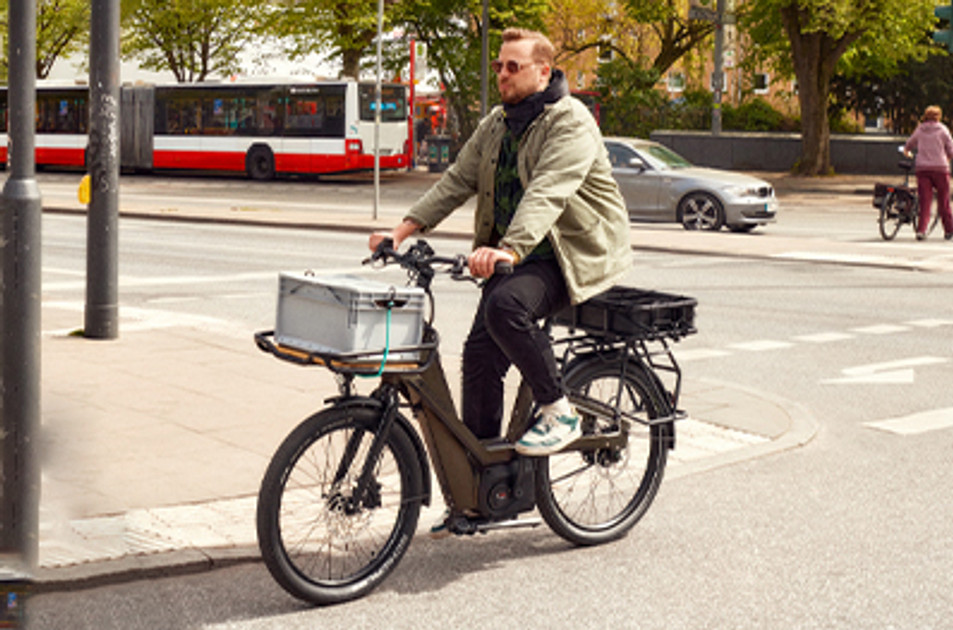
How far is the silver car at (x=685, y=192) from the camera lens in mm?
21891

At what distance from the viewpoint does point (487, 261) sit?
4.40 m

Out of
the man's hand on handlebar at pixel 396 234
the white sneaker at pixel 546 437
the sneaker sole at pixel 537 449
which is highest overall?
the man's hand on handlebar at pixel 396 234

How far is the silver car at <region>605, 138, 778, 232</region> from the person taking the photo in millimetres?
21891

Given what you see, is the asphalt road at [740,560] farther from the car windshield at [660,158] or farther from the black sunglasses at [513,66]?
the car windshield at [660,158]

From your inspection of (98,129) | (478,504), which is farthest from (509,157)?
(98,129)

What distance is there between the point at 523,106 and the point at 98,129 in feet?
18.1

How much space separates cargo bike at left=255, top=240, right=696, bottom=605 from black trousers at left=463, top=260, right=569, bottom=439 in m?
0.11

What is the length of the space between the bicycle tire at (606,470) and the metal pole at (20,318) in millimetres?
1733

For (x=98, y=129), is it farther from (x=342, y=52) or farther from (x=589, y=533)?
(x=342, y=52)

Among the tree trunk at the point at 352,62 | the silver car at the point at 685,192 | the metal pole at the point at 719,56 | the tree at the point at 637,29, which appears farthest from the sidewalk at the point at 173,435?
the tree at the point at 637,29

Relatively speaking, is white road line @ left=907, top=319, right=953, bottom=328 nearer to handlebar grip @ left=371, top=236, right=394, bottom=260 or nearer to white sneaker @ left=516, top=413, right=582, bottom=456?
white sneaker @ left=516, top=413, right=582, bottom=456

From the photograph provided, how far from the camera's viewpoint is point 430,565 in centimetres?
496

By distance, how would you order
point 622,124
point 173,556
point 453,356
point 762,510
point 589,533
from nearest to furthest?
point 173,556 < point 589,533 < point 762,510 < point 453,356 < point 622,124

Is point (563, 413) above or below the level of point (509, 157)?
below
